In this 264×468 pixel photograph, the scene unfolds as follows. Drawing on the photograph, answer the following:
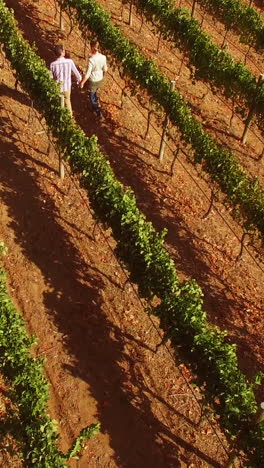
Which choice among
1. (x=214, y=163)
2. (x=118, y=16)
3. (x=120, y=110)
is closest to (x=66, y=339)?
(x=214, y=163)

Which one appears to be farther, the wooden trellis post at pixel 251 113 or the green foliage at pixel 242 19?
the green foliage at pixel 242 19

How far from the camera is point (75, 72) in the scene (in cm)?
1246

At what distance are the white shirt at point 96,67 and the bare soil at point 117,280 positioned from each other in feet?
5.12

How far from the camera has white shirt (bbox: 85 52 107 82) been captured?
42.5ft

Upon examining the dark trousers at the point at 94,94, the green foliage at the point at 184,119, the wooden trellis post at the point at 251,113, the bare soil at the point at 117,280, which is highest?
the wooden trellis post at the point at 251,113

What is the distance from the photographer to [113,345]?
9656 millimetres

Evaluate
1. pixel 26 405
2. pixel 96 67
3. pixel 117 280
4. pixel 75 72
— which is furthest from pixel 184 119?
pixel 26 405

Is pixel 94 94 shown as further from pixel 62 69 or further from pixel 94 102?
pixel 62 69

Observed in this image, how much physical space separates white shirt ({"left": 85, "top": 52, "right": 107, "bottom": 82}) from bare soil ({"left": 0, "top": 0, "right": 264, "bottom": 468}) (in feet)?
5.12

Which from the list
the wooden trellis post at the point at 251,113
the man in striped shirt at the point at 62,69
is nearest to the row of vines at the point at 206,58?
the wooden trellis post at the point at 251,113

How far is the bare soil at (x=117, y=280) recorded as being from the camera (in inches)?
339

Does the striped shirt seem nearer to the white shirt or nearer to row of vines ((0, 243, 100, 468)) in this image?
the white shirt

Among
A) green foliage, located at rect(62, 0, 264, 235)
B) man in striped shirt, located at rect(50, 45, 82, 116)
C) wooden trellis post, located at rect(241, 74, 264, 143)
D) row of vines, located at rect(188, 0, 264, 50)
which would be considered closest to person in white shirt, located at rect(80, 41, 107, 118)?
man in striped shirt, located at rect(50, 45, 82, 116)

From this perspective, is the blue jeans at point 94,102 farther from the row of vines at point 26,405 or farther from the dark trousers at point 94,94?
the row of vines at point 26,405
